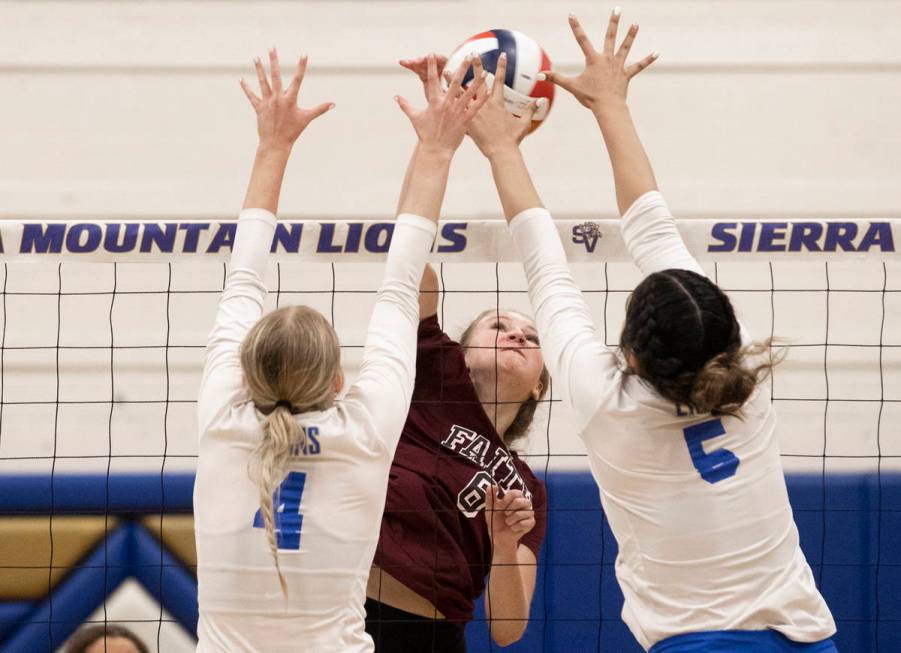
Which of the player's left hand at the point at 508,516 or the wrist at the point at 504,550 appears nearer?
the player's left hand at the point at 508,516

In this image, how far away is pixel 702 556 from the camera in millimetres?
1665

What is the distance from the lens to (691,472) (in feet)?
5.50

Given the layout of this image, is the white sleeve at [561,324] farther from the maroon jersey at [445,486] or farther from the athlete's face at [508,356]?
the athlete's face at [508,356]

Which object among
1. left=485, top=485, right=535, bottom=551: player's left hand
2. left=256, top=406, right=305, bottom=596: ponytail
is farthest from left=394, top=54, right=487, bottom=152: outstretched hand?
left=485, top=485, right=535, bottom=551: player's left hand

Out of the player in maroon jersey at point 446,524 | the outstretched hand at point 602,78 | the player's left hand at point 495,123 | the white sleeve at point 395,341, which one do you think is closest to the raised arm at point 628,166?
the outstretched hand at point 602,78

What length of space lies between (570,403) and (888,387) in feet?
9.12

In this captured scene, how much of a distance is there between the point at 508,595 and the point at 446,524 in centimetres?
24

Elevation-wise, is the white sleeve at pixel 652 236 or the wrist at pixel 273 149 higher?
the wrist at pixel 273 149

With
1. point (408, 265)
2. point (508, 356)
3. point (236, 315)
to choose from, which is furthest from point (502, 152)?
point (508, 356)

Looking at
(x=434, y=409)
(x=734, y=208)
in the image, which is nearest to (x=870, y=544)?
(x=734, y=208)

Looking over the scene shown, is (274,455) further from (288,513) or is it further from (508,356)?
(508,356)

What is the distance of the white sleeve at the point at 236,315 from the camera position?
1748 millimetres

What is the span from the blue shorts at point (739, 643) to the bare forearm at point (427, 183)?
90 cm

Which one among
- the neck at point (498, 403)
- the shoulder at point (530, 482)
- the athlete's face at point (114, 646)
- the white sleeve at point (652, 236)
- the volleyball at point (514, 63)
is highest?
the volleyball at point (514, 63)
